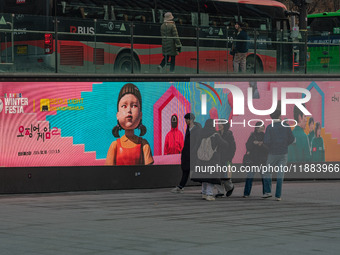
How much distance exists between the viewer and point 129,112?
1862 centimetres

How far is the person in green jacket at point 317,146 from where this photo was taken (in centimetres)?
2127

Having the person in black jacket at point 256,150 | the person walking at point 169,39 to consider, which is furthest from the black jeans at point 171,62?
the person in black jacket at point 256,150

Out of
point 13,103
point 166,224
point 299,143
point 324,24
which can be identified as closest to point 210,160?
point 166,224

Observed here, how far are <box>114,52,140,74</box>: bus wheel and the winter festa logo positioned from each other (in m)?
2.66

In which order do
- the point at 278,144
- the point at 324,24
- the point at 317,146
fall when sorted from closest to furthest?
the point at 278,144 < the point at 317,146 < the point at 324,24

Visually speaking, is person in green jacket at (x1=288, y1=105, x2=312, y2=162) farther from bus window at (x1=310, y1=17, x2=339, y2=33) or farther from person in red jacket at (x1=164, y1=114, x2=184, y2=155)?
bus window at (x1=310, y1=17, x2=339, y2=33)

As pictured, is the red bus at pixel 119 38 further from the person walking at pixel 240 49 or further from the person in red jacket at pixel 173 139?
the person in red jacket at pixel 173 139

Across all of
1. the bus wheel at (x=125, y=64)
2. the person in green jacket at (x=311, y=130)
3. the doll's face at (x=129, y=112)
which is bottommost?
the person in green jacket at (x=311, y=130)

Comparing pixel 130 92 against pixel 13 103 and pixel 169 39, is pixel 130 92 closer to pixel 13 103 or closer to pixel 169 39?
pixel 169 39

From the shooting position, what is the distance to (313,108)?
21.2m

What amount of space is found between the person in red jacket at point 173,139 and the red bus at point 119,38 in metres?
1.47

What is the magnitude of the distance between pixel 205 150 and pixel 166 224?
442cm

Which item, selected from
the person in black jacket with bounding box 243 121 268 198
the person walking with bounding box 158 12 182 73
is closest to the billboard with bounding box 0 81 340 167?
the person walking with bounding box 158 12 182 73

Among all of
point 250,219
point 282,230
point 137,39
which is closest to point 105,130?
point 137,39
